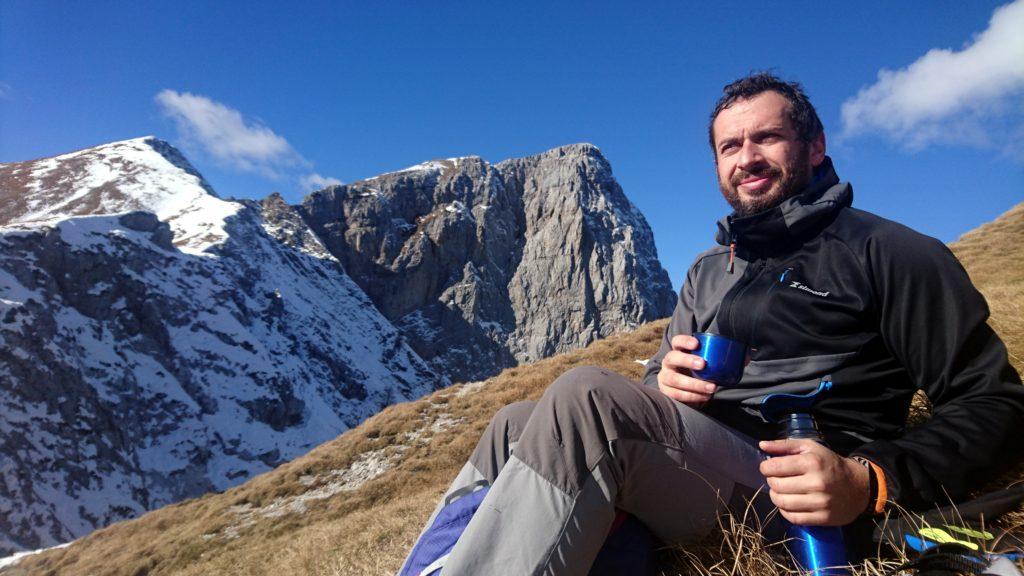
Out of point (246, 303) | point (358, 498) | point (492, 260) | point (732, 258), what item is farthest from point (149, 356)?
point (492, 260)

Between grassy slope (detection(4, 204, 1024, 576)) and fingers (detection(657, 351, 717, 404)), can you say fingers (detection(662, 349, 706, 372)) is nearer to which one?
fingers (detection(657, 351, 717, 404))

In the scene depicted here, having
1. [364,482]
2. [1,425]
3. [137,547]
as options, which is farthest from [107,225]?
[364,482]

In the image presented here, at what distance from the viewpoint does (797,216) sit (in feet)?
8.34

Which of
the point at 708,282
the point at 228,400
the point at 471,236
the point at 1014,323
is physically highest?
the point at 471,236

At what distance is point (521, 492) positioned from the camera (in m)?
1.87

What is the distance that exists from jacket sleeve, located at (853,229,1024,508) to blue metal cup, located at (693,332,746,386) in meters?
0.57

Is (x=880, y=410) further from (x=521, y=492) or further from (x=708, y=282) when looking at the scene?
(x=521, y=492)

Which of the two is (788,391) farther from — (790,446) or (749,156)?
(749,156)

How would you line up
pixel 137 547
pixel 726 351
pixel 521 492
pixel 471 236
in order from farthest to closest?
pixel 471 236 → pixel 137 547 → pixel 726 351 → pixel 521 492

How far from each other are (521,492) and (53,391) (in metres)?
→ 83.1

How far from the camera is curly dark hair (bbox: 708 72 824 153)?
291 cm

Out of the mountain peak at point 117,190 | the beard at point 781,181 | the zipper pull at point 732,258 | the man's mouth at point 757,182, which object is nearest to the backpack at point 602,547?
the zipper pull at point 732,258

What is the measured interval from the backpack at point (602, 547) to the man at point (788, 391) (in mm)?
101

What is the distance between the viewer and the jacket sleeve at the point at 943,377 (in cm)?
190
